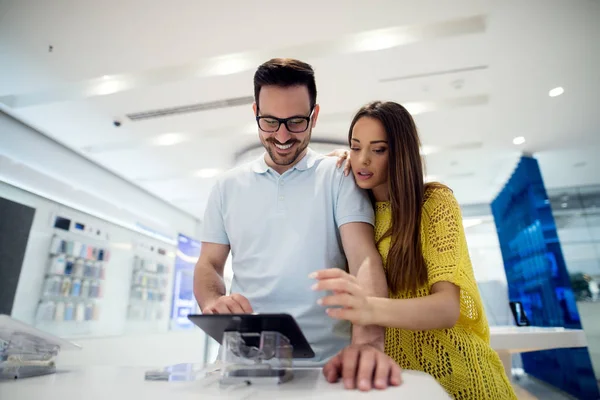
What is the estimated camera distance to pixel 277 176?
1.27 metres

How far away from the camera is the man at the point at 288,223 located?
3.43 ft

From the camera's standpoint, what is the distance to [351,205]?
1128 millimetres

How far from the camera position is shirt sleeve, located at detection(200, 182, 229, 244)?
1.29 m

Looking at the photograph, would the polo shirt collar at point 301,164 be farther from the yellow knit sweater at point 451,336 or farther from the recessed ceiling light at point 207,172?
the recessed ceiling light at point 207,172

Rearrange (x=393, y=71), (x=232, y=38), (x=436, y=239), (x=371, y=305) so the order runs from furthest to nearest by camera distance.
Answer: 1. (x=393, y=71)
2. (x=232, y=38)
3. (x=436, y=239)
4. (x=371, y=305)

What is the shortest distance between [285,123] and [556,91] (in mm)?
4165

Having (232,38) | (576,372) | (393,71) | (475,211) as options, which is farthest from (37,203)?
(475,211)

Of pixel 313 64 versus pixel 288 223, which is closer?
pixel 288 223

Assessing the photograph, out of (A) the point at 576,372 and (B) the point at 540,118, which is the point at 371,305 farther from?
(A) the point at 576,372

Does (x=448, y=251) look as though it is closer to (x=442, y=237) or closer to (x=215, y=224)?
(x=442, y=237)

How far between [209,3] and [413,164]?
96.7 inches

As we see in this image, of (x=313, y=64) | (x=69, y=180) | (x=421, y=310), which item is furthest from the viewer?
(x=69, y=180)

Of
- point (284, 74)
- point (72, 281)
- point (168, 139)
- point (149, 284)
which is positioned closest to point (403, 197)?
point (284, 74)

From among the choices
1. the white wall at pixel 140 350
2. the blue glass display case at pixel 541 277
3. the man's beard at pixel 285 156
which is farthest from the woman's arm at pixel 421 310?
the blue glass display case at pixel 541 277
